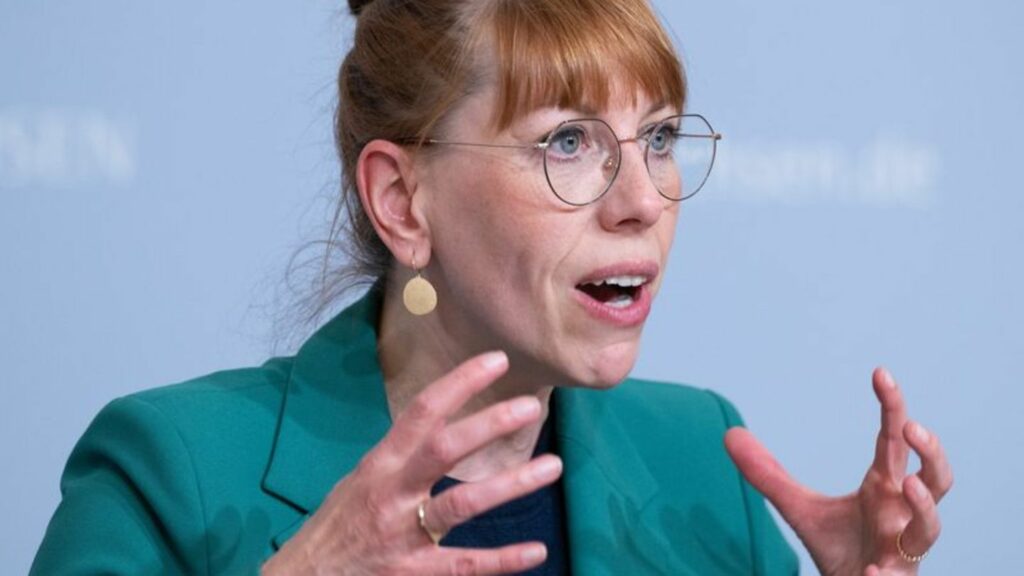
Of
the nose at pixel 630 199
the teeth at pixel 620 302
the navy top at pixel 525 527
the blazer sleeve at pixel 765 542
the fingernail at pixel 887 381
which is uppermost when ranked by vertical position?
the nose at pixel 630 199

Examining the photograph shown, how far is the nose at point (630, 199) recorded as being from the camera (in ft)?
5.69

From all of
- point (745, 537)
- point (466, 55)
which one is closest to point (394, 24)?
point (466, 55)

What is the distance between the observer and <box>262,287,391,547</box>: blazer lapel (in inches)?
71.1

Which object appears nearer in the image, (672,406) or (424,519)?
(424,519)

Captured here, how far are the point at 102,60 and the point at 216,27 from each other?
16 centimetres

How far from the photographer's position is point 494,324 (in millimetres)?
1792

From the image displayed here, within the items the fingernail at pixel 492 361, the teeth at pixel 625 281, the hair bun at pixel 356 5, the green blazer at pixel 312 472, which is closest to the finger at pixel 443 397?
the fingernail at pixel 492 361

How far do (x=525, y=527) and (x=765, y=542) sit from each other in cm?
30

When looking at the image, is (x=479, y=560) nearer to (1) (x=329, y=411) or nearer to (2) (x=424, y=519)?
(2) (x=424, y=519)

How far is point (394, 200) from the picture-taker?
6.05ft

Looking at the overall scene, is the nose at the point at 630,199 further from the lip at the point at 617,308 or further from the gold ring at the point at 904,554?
the gold ring at the point at 904,554

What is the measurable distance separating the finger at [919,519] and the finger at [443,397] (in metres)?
0.44

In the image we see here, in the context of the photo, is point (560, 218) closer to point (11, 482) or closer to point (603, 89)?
point (603, 89)

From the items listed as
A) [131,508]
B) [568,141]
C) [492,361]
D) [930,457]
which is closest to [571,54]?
[568,141]
